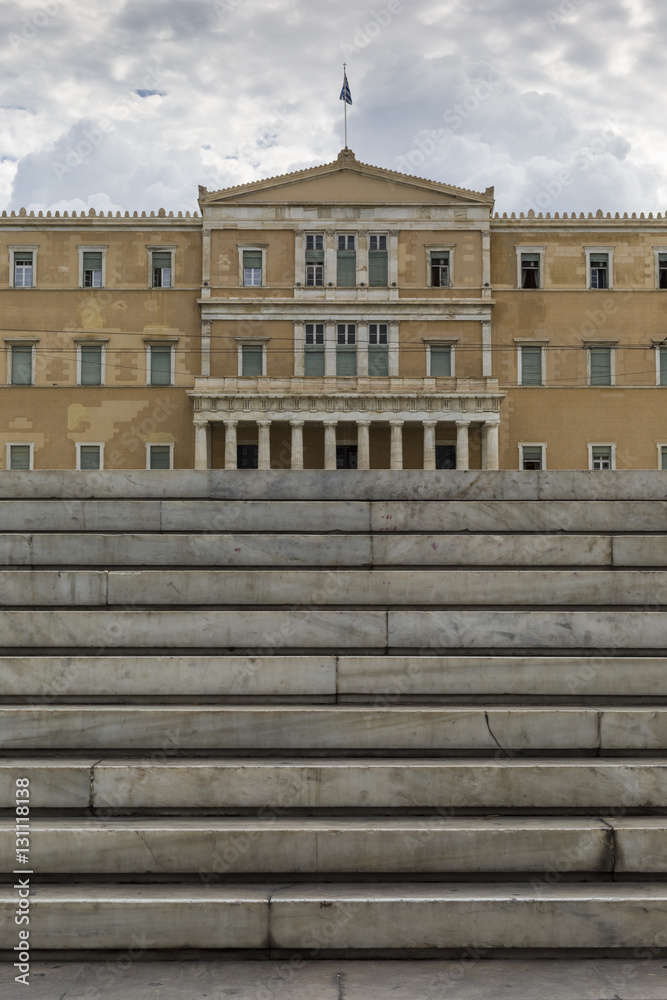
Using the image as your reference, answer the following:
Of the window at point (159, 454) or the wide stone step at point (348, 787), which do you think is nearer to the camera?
the wide stone step at point (348, 787)

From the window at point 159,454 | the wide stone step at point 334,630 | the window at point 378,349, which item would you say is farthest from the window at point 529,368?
the wide stone step at point 334,630

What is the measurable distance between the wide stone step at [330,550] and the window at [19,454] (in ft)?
102

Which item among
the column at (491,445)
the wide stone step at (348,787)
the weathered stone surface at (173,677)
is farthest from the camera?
the column at (491,445)

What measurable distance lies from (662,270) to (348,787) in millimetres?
38065

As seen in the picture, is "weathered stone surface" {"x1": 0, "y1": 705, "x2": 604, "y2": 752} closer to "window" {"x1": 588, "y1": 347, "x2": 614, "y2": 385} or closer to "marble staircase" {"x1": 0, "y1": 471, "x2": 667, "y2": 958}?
"marble staircase" {"x1": 0, "y1": 471, "x2": 667, "y2": 958}

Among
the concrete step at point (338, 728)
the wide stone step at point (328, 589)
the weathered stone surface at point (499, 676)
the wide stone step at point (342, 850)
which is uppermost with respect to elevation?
the wide stone step at point (328, 589)

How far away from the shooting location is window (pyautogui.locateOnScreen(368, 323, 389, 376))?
127ft

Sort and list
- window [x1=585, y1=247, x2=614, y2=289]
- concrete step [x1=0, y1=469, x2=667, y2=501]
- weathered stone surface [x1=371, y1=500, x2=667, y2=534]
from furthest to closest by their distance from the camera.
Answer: window [x1=585, y1=247, x2=614, y2=289] → concrete step [x1=0, y1=469, x2=667, y2=501] → weathered stone surface [x1=371, y1=500, x2=667, y2=534]

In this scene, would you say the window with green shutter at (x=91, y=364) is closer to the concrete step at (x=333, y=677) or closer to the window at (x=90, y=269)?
the window at (x=90, y=269)

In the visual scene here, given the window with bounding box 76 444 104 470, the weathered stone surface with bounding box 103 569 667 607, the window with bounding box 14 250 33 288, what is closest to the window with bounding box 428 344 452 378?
the window with bounding box 76 444 104 470

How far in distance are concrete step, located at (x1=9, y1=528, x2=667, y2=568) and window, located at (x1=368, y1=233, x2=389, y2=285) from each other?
31.6 m

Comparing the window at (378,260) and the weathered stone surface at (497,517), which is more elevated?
the window at (378,260)

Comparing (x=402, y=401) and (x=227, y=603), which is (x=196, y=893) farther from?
(x=402, y=401)

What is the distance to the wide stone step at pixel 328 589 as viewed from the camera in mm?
8469
